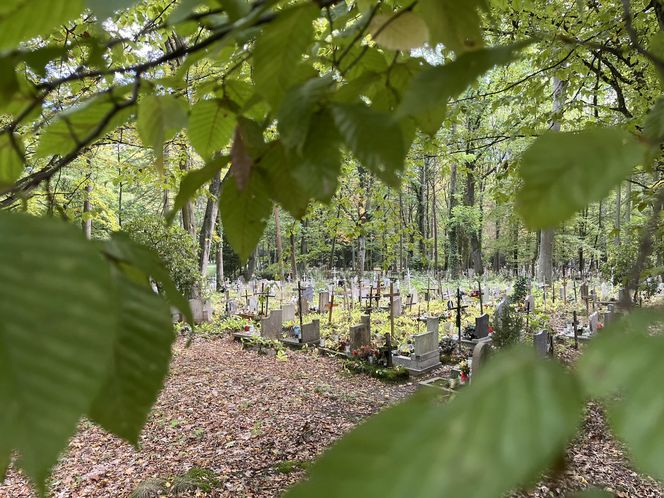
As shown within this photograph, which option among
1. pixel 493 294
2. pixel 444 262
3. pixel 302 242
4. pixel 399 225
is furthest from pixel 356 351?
pixel 444 262

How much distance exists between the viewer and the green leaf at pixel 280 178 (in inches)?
27.0

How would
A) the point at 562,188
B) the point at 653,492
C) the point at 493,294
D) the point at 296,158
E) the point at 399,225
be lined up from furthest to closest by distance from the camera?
the point at 493,294, the point at 399,225, the point at 653,492, the point at 296,158, the point at 562,188

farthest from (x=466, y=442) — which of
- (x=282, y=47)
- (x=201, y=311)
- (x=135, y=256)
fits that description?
(x=201, y=311)

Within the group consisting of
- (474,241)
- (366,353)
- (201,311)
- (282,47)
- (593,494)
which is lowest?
(366,353)

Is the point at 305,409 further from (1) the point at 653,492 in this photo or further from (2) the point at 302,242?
(2) the point at 302,242

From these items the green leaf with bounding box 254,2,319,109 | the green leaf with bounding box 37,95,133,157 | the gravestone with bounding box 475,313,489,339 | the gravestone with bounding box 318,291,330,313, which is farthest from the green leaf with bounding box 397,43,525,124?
the gravestone with bounding box 318,291,330,313

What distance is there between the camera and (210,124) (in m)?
0.83

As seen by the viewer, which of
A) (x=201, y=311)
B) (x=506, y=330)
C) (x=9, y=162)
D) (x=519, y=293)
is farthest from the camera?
(x=519, y=293)

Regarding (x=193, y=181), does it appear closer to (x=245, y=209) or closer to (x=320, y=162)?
(x=245, y=209)

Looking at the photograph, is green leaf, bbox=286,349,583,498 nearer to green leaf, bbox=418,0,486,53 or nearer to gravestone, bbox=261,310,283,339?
green leaf, bbox=418,0,486,53

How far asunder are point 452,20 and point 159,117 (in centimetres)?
44

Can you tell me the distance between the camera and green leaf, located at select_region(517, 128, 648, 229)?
33 centimetres

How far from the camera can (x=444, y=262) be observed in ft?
115

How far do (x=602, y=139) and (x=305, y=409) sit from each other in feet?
20.2
